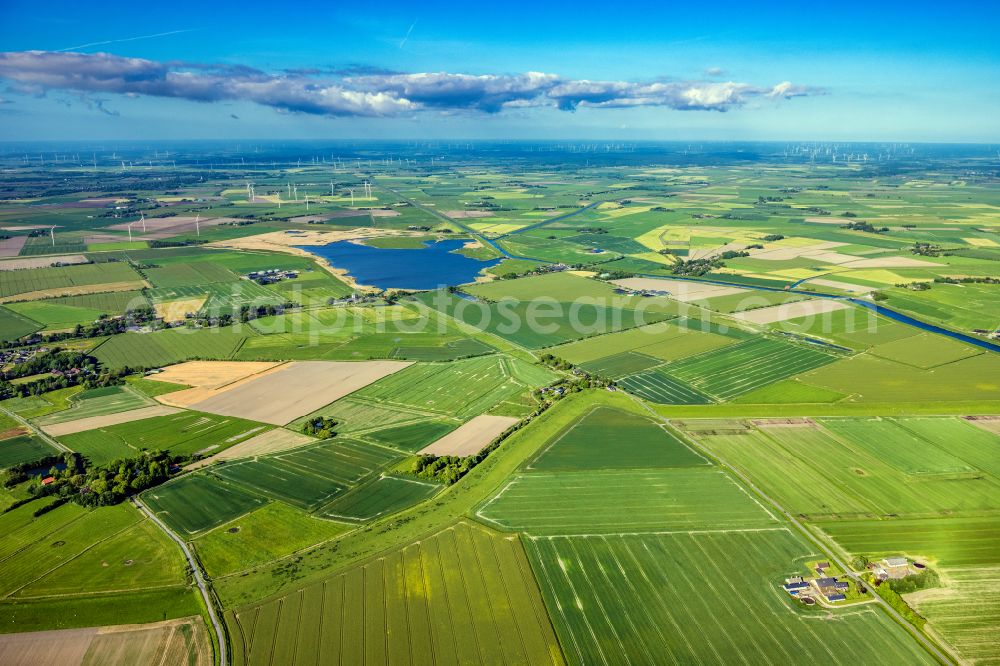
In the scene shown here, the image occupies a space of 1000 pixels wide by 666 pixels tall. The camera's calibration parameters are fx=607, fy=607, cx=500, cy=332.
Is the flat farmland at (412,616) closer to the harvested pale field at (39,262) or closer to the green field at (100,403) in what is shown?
the green field at (100,403)

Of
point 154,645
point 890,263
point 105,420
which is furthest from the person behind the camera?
point 890,263

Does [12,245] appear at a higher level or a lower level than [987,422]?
higher

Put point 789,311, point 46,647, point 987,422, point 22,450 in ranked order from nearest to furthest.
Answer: point 46,647
point 22,450
point 987,422
point 789,311

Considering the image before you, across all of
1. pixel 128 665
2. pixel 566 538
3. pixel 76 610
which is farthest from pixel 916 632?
pixel 76 610

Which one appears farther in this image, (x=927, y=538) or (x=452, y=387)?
(x=452, y=387)

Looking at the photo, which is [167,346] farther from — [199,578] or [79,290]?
[199,578]

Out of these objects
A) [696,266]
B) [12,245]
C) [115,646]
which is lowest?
[115,646]

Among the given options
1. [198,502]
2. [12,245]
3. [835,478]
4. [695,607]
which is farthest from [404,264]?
[695,607]
